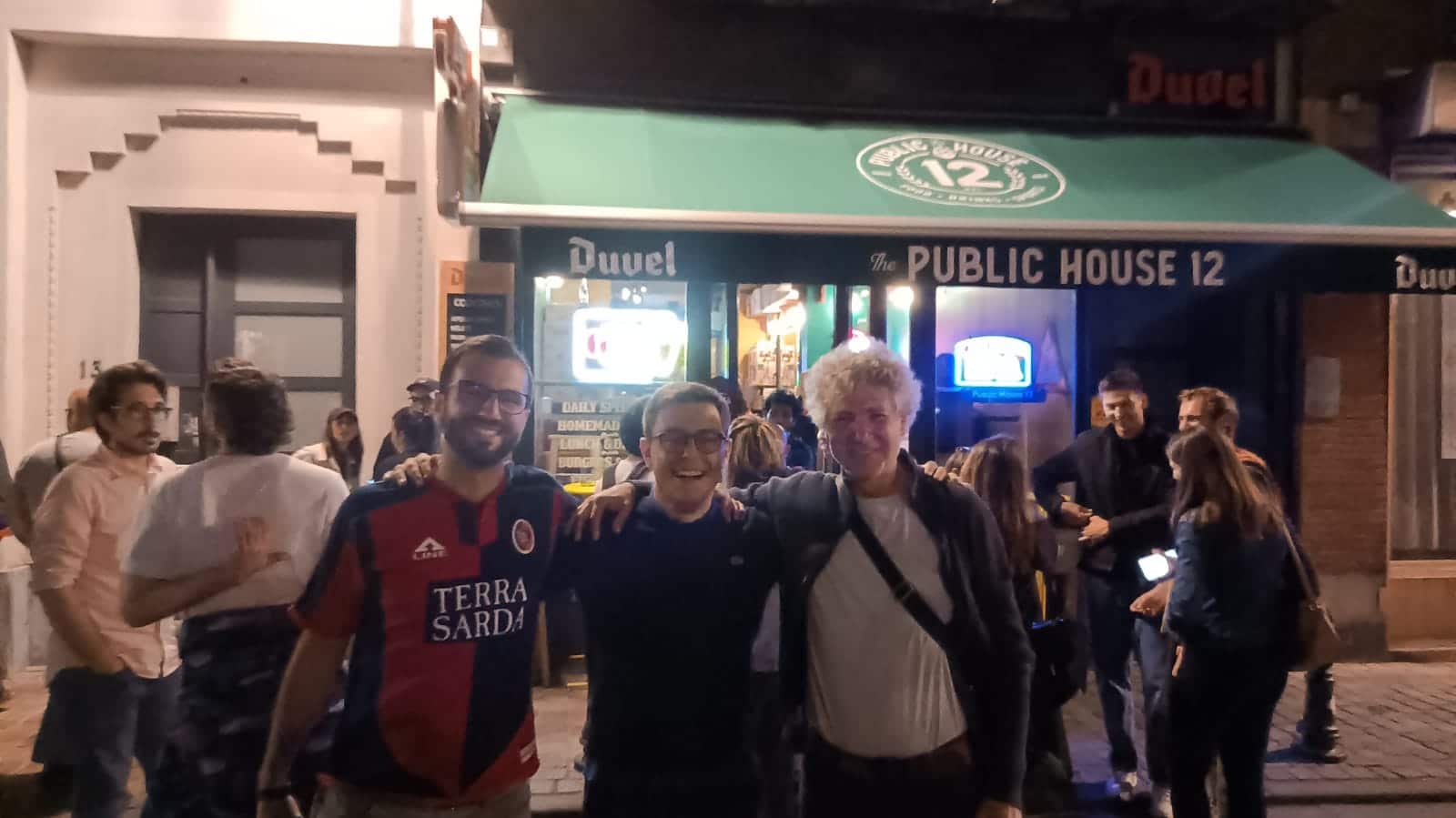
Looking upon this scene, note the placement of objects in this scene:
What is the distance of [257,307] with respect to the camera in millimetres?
6648

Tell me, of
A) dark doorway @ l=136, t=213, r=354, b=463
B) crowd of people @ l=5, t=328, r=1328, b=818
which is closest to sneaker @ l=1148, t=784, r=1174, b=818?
crowd of people @ l=5, t=328, r=1328, b=818

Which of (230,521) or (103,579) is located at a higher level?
(230,521)

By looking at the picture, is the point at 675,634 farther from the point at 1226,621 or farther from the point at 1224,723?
the point at 1224,723

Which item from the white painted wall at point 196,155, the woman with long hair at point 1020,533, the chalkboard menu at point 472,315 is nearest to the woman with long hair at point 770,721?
the woman with long hair at point 1020,533

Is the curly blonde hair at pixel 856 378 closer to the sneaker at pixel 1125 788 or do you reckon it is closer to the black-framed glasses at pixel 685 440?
the black-framed glasses at pixel 685 440

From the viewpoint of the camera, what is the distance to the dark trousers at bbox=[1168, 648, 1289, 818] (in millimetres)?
3439

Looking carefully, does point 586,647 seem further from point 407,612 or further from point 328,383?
point 328,383

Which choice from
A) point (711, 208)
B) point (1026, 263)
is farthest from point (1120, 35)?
point (711, 208)

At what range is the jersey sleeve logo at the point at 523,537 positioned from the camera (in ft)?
7.83

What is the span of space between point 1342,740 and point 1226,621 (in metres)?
2.88

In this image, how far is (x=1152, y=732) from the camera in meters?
4.38

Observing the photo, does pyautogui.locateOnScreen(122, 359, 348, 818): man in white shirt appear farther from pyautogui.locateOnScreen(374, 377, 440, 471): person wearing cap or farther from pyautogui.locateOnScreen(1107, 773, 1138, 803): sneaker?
pyautogui.locateOnScreen(1107, 773, 1138, 803): sneaker

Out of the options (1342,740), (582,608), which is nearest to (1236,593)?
(582,608)

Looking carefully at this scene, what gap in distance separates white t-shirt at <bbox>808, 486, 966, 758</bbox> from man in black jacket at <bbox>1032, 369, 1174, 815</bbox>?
8.79ft
